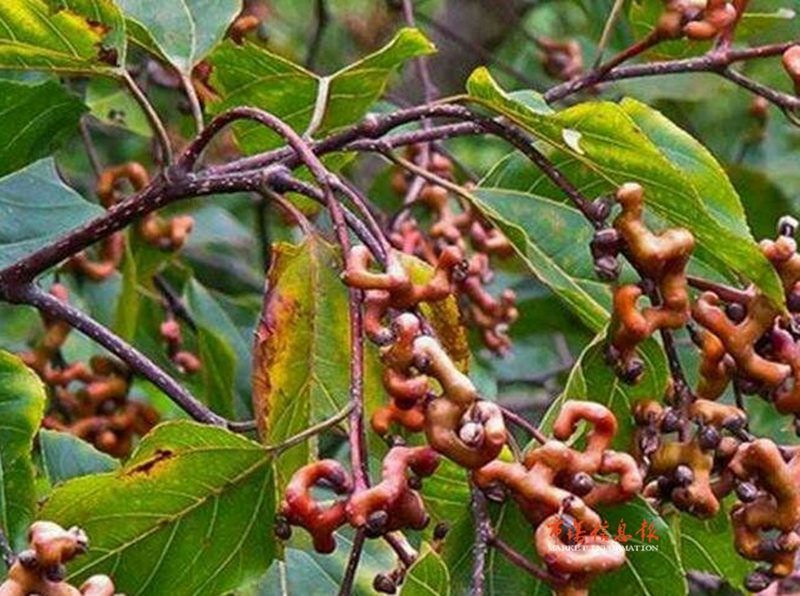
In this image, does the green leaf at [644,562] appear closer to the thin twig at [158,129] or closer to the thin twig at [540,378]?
the thin twig at [158,129]

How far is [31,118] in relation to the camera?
1.08 meters

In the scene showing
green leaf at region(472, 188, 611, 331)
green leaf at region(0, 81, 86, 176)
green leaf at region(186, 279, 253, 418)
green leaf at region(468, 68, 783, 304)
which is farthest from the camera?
green leaf at region(186, 279, 253, 418)

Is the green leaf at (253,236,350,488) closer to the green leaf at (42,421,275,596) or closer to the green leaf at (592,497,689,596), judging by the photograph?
the green leaf at (42,421,275,596)

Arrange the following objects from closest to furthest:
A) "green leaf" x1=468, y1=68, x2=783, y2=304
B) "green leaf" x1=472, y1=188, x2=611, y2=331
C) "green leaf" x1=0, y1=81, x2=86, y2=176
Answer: "green leaf" x1=468, y1=68, x2=783, y2=304 → "green leaf" x1=472, y1=188, x2=611, y2=331 → "green leaf" x1=0, y1=81, x2=86, y2=176

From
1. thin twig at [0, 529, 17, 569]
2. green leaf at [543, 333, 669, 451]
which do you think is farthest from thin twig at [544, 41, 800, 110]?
thin twig at [0, 529, 17, 569]

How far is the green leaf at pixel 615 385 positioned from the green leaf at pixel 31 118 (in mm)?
409

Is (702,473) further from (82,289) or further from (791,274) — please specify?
(82,289)

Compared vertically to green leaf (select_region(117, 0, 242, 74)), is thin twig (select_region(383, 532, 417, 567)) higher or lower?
lower

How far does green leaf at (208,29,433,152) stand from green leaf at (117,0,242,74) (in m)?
0.02

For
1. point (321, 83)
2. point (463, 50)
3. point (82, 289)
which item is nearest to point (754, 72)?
point (463, 50)

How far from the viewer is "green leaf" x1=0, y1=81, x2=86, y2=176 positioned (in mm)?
1060

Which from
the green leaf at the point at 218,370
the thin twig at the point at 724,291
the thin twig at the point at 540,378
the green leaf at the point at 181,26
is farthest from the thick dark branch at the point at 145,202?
the thin twig at the point at 540,378

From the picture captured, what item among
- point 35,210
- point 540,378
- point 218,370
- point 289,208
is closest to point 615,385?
point 289,208

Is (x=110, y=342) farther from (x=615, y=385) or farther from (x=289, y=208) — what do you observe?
(x=615, y=385)
